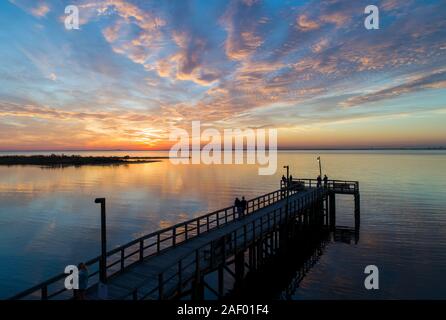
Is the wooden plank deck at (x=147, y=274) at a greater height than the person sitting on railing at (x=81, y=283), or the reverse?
the person sitting on railing at (x=81, y=283)

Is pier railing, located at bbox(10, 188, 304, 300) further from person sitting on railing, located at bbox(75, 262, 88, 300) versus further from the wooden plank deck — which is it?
person sitting on railing, located at bbox(75, 262, 88, 300)

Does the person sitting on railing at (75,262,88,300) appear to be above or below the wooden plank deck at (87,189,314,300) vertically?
above

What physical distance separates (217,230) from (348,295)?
811cm

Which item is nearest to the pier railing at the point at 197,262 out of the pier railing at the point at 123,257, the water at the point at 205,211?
the pier railing at the point at 123,257

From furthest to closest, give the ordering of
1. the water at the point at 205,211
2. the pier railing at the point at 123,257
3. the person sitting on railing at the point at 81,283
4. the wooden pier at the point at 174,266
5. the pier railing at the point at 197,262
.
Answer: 1. the water at the point at 205,211
2. the pier railing at the point at 197,262
3. the wooden pier at the point at 174,266
4. the person sitting on railing at the point at 81,283
5. the pier railing at the point at 123,257

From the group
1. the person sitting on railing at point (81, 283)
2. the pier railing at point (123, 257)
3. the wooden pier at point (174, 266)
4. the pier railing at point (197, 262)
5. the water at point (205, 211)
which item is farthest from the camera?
the water at point (205, 211)

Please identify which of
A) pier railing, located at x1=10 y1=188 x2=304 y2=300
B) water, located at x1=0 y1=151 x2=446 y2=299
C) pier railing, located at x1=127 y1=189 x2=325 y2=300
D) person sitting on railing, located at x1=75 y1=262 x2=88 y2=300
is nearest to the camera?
pier railing, located at x1=10 y1=188 x2=304 y2=300

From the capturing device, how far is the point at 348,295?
17.5m

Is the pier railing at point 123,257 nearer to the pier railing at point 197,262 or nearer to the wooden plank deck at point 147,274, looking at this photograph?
the wooden plank deck at point 147,274

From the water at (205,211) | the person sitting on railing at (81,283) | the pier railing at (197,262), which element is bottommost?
the water at (205,211)

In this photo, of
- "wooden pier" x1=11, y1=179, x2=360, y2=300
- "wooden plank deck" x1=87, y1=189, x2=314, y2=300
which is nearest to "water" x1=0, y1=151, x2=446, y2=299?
"wooden pier" x1=11, y1=179, x2=360, y2=300

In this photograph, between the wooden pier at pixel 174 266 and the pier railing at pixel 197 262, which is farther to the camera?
the pier railing at pixel 197 262
